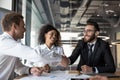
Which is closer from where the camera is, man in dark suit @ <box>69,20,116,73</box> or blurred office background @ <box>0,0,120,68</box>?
man in dark suit @ <box>69,20,116,73</box>

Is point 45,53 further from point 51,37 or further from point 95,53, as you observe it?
point 51,37

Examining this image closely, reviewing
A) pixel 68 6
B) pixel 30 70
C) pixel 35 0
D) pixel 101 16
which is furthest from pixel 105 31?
pixel 30 70

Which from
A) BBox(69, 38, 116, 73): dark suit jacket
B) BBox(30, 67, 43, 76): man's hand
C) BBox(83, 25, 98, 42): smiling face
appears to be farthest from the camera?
BBox(83, 25, 98, 42): smiling face

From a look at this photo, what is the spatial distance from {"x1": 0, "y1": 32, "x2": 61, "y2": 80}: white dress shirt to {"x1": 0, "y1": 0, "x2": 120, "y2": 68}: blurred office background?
2.18 m

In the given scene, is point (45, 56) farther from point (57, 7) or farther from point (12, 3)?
point (57, 7)

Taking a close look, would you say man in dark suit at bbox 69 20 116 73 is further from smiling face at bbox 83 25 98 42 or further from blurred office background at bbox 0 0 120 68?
blurred office background at bbox 0 0 120 68

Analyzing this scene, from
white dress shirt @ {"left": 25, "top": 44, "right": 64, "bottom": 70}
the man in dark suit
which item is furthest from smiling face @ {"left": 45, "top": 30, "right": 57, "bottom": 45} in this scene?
the man in dark suit

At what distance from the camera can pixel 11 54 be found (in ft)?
6.44

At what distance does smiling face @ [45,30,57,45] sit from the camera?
3590mm

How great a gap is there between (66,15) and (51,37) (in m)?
4.34

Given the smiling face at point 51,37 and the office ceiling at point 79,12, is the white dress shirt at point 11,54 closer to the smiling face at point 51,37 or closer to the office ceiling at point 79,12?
the smiling face at point 51,37

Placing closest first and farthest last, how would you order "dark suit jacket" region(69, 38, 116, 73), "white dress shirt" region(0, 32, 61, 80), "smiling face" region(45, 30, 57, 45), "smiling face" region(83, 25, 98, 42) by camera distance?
"white dress shirt" region(0, 32, 61, 80), "dark suit jacket" region(69, 38, 116, 73), "smiling face" region(83, 25, 98, 42), "smiling face" region(45, 30, 57, 45)

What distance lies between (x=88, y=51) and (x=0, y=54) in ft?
4.92

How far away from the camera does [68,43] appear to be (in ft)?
25.1
